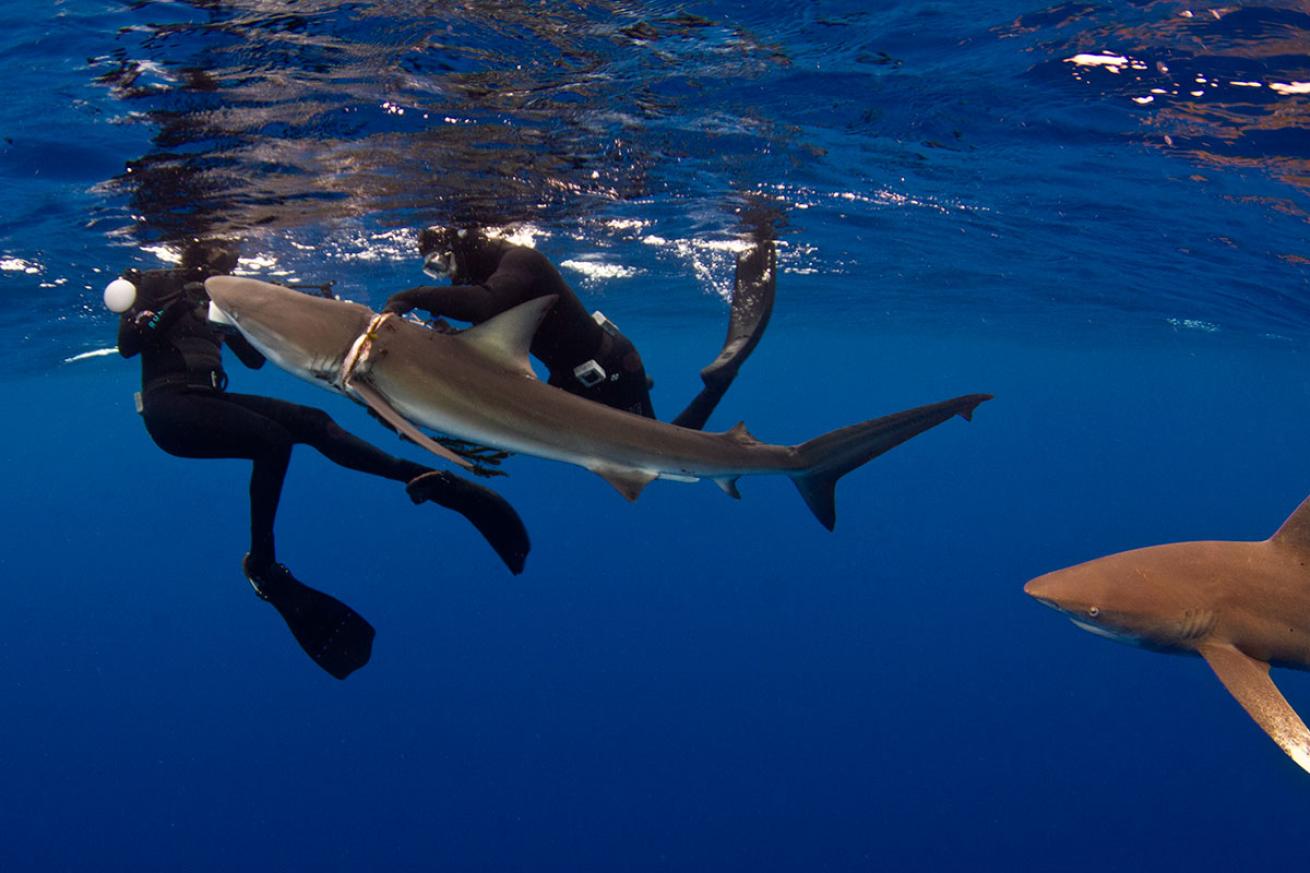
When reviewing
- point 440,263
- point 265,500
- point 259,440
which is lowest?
point 265,500

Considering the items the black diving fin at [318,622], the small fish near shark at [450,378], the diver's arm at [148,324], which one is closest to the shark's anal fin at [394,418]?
the small fish near shark at [450,378]

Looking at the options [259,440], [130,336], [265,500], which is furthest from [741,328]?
[130,336]

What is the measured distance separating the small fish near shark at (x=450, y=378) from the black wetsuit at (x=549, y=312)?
3.14ft

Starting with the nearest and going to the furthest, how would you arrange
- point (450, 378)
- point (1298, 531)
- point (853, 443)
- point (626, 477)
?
point (450, 378) < point (626, 477) < point (853, 443) < point (1298, 531)

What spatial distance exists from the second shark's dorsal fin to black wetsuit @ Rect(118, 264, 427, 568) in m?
5.60

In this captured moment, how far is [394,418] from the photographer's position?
290cm

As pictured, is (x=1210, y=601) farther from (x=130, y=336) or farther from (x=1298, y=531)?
(x=130, y=336)

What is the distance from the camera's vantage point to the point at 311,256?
1627cm

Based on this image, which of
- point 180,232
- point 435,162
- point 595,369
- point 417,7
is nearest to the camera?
point 595,369

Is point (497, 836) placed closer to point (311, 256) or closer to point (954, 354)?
point (311, 256)

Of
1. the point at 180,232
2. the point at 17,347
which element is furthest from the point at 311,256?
the point at 17,347

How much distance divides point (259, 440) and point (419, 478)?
5.80ft

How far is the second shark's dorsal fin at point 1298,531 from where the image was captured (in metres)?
4.48

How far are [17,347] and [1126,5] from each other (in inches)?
1360
